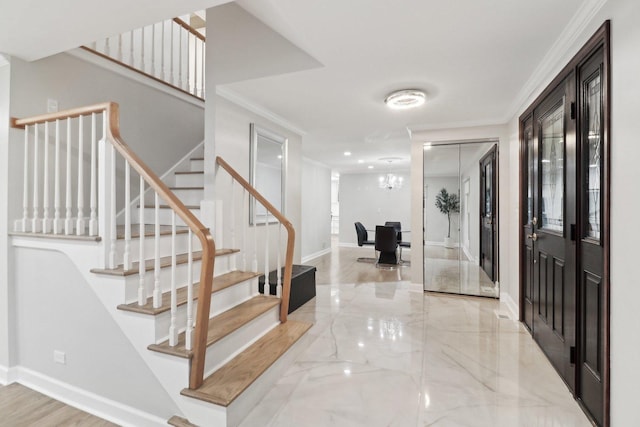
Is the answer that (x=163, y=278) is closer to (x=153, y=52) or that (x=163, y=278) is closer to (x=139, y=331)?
(x=139, y=331)

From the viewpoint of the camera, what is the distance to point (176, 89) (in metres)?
3.93

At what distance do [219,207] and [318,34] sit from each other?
174 cm

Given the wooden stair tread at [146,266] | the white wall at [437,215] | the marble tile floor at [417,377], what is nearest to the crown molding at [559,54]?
the white wall at [437,215]

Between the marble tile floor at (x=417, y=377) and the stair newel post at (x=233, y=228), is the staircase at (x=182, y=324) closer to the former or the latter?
the marble tile floor at (x=417, y=377)

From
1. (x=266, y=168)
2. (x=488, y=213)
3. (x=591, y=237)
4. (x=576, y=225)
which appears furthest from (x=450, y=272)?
(x=266, y=168)

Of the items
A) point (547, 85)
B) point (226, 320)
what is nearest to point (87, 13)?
point (226, 320)

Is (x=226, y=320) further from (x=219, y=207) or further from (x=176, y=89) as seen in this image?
(x=176, y=89)

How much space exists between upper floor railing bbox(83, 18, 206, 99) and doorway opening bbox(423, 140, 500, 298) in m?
3.54

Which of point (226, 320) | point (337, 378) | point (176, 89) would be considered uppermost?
point (176, 89)

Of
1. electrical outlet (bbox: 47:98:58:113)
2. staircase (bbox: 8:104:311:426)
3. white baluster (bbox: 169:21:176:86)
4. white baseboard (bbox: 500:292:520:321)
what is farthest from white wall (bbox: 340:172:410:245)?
electrical outlet (bbox: 47:98:58:113)

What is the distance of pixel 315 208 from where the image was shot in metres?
7.85

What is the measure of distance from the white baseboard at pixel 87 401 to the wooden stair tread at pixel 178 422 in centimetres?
8

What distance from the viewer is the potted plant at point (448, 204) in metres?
4.63

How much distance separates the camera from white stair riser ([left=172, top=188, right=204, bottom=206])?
3.41 metres
